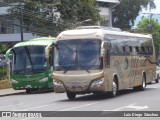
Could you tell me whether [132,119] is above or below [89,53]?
below

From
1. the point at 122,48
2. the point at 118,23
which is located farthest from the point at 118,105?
the point at 118,23

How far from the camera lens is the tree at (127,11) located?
289 feet

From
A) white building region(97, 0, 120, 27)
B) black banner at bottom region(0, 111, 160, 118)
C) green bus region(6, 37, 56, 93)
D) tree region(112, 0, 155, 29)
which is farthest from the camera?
tree region(112, 0, 155, 29)

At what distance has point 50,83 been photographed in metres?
32.8

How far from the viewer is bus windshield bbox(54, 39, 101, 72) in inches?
905

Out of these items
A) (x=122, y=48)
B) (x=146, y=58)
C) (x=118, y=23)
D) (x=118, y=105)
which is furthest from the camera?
(x=118, y=23)

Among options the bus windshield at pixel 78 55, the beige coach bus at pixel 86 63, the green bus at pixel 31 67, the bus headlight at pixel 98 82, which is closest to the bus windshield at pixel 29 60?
the green bus at pixel 31 67

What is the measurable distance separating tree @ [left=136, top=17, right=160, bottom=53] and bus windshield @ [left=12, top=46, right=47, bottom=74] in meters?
61.9

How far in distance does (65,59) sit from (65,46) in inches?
24.0

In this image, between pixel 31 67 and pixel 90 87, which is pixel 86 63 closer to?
pixel 90 87

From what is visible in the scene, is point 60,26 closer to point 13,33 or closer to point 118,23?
point 13,33

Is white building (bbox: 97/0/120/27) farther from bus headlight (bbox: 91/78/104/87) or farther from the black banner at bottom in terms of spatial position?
the black banner at bottom

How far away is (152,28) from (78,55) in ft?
254

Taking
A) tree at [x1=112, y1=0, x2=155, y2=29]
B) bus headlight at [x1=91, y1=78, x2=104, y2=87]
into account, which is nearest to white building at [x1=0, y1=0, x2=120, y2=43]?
tree at [x1=112, y1=0, x2=155, y2=29]
